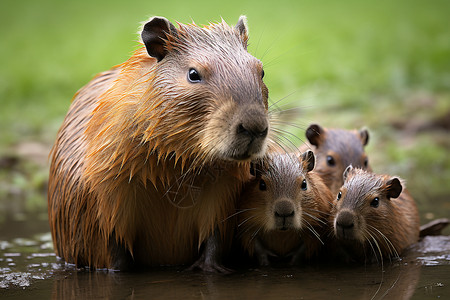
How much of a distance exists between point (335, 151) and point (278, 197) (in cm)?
199

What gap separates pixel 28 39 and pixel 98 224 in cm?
1216

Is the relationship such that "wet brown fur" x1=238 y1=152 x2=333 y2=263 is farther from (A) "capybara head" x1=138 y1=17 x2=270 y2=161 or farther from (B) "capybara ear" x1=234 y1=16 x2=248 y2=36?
(B) "capybara ear" x1=234 y1=16 x2=248 y2=36

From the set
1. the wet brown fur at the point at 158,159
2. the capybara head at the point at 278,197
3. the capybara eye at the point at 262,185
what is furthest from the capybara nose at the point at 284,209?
the wet brown fur at the point at 158,159

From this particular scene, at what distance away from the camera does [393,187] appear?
6020 millimetres

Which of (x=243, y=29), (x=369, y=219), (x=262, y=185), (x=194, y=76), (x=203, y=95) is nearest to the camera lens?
(x=203, y=95)

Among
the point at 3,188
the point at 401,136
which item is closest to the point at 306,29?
the point at 401,136

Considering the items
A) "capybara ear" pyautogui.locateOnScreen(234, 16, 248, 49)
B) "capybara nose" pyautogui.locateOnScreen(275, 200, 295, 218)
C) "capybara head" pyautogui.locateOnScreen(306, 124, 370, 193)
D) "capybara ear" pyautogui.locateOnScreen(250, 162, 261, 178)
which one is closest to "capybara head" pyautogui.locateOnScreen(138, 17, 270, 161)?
"capybara ear" pyautogui.locateOnScreen(234, 16, 248, 49)

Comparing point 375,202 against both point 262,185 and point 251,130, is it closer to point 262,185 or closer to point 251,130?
point 262,185

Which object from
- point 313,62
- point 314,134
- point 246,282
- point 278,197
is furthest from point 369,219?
point 313,62

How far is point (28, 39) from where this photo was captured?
16.7 meters

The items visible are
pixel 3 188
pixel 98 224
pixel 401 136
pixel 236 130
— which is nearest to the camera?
pixel 236 130

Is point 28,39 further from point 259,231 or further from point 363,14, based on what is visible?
point 259,231

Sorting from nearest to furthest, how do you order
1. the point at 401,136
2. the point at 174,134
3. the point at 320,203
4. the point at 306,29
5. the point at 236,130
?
1. the point at 236,130
2. the point at 174,134
3. the point at 320,203
4. the point at 401,136
5. the point at 306,29

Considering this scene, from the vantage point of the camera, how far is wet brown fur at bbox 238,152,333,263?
18.5 ft
